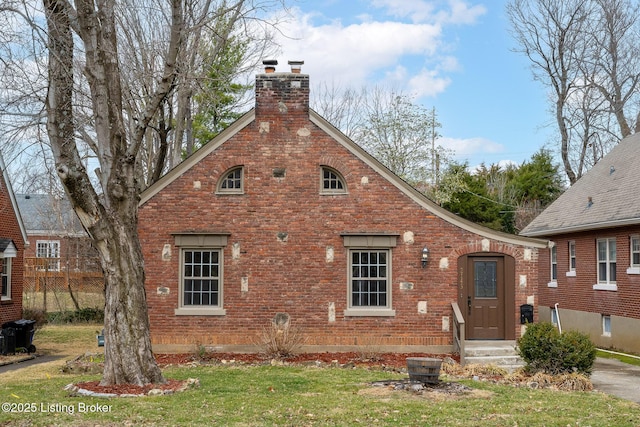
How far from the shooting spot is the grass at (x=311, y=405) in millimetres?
10109

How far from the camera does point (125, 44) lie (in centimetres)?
2330

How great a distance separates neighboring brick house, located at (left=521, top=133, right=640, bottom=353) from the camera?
20.9 metres

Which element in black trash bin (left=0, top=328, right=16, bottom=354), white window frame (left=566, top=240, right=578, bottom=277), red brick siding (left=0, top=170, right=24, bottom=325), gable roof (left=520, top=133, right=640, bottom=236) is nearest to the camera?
black trash bin (left=0, top=328, right=16, bottom=354)

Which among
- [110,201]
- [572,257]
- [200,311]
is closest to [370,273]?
[200,311]

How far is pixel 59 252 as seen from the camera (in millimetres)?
45438

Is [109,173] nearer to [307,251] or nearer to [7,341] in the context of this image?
[307,251]

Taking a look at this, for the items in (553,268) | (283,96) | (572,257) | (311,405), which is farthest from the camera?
(553,268)

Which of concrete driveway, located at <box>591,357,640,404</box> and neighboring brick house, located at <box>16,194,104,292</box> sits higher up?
neighboring brick house, located at <box>16,194,104,292</box>

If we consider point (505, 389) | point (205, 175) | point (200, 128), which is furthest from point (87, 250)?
point (505, 389)

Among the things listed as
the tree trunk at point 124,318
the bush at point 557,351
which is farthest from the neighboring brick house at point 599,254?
the tree trunk at point 124,318

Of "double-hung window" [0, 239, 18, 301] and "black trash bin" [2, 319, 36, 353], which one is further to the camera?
"double-hung window" [0, 239, 18, 301]

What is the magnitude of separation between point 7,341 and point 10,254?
3534 mm

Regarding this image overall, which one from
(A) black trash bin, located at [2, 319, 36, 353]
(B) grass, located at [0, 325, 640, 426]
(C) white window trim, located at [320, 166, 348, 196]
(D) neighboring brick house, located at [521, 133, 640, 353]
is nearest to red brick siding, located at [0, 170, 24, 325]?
(A) black trash bin, located at [2, 319, 36, 353]

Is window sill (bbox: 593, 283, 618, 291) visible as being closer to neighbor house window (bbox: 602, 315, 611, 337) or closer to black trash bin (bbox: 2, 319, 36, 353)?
neighbor house window (bbox: 602, 315, 611, 337)
